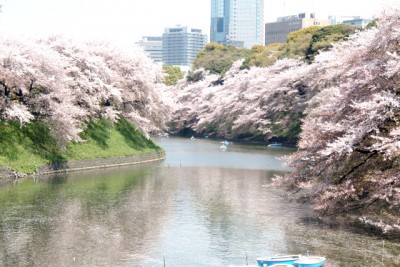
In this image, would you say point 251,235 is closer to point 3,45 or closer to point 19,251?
point 19,251

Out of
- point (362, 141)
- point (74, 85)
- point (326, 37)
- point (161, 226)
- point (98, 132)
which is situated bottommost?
point (161, 226)

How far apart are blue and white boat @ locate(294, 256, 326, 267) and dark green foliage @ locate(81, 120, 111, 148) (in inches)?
1333

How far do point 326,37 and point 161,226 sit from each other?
6402cm

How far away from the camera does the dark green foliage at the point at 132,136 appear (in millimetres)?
59041

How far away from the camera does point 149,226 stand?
28.0 metres

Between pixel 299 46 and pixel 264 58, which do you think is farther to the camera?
pixel 264 58

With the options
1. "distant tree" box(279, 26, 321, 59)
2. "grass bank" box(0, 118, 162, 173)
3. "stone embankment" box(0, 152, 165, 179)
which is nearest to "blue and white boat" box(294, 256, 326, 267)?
"stone embankment" box(0, 152, 165, 179)

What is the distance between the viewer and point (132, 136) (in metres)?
60.2

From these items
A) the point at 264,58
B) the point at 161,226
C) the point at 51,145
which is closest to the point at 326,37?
the point at 264,58

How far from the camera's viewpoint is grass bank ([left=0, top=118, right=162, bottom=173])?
142ft

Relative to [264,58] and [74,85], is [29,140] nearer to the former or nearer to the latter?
[74,85]

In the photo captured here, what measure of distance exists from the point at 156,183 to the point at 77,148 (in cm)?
1020

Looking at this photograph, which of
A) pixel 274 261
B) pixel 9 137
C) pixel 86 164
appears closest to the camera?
pixel 274 261

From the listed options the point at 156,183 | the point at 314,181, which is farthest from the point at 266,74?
the point at 314,181
